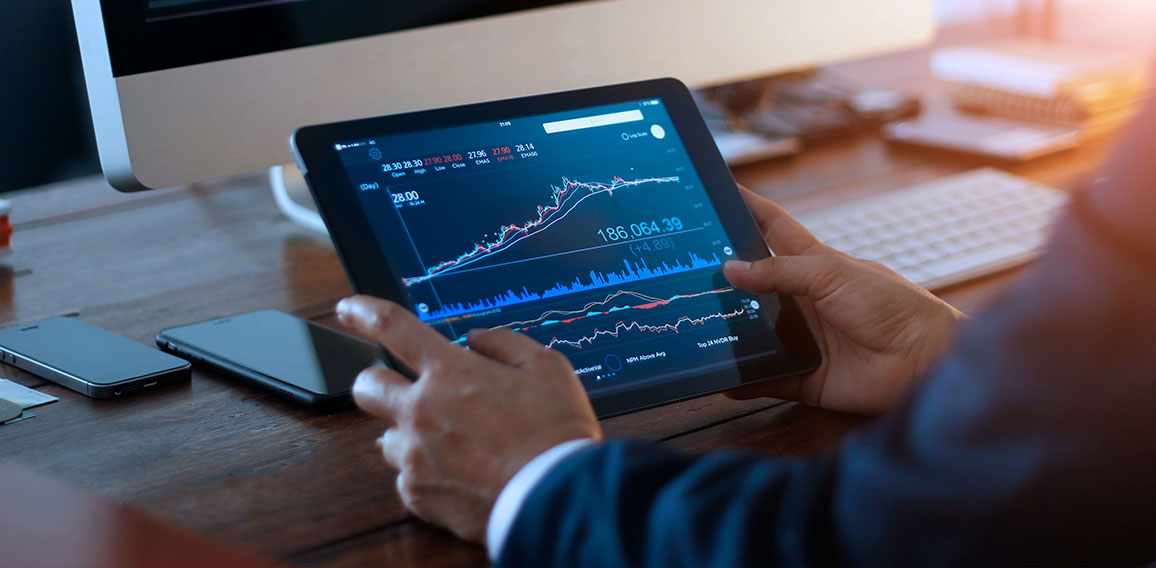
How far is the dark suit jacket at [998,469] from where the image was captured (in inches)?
17.4

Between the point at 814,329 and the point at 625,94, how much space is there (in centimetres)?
23

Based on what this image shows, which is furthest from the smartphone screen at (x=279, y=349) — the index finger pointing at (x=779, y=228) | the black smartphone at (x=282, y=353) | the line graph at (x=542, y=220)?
the index finger pointing at (x=779, y=228)

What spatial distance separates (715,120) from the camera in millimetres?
1532

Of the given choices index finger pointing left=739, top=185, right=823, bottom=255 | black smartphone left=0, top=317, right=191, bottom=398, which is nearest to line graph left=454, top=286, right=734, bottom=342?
index finger pointing left=739, top=185, right=823, bottom=255

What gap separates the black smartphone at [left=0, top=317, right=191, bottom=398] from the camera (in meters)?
0.82

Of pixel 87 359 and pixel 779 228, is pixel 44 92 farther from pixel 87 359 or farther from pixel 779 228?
pixel 779 228

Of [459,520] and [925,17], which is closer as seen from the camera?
[459,520]

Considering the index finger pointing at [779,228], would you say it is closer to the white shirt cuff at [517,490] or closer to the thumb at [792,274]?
the thumb at [792,274]

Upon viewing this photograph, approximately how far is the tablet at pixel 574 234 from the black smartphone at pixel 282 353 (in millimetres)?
100

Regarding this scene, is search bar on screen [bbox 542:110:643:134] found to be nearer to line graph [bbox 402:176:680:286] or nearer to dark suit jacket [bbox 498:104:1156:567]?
line graph [bbox 402:176:680:286]

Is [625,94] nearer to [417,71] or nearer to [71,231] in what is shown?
[417,71]

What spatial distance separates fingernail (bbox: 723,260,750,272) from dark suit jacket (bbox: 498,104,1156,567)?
0.84 ft

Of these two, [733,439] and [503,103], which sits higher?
[503,103]

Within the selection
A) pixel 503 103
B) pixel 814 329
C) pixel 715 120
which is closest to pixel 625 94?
pixel 503 103
